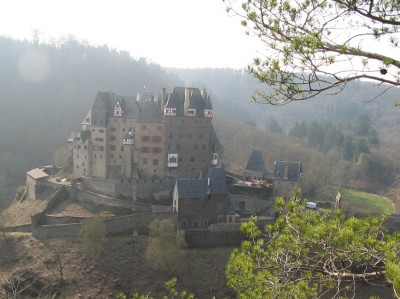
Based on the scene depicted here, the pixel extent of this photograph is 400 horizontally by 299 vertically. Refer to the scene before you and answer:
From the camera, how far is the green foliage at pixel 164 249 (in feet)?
94.0

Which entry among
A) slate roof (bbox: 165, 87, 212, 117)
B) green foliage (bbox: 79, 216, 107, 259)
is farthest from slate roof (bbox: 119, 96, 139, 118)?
green foliage (bbox: 79, 216, 107, 259)

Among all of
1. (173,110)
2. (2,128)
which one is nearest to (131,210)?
(173,110)

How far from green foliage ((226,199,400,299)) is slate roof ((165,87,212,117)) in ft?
98.8

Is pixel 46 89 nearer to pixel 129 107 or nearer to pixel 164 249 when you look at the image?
pixel 129 107

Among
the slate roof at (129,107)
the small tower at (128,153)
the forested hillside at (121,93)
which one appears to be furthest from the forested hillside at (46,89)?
the slate roof at (129,107)

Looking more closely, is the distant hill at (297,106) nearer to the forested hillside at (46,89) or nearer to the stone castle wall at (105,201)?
the forested hillside at (46,89)

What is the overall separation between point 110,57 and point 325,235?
4091 inches

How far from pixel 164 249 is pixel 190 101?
46.8 ft

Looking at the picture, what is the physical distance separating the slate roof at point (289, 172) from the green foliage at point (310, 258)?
31.1m

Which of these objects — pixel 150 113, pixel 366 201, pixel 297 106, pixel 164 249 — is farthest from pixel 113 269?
pixel 297 106

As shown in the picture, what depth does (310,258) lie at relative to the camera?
22.8ft

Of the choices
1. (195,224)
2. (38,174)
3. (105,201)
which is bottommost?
(195,224)

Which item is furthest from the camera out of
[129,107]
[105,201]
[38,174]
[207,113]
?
[38,174]

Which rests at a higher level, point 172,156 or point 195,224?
point 172,156
